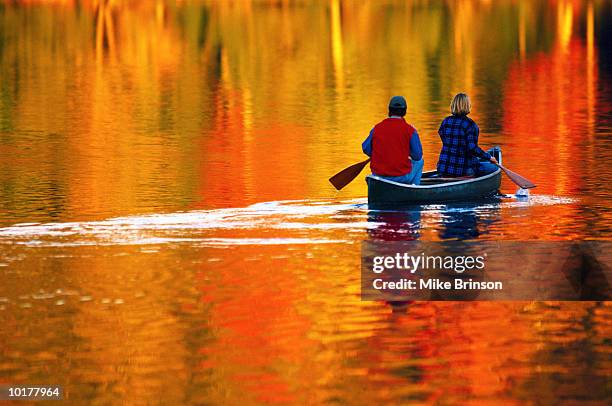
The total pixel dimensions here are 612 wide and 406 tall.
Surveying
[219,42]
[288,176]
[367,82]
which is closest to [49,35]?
[219,42]

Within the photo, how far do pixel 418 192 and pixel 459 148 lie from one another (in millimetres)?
1552

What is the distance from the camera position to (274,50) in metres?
72.4

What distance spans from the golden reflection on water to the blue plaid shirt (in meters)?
1.54

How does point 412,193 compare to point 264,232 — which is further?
point 412,193

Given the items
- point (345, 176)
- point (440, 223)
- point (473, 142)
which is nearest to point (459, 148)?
point (473, 142)

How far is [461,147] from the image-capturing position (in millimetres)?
26156

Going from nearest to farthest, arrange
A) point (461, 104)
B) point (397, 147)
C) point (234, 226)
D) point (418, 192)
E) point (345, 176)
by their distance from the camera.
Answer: point (234, 226), point (418, 192), point (397, 147), point (461, 104), point (345, 176)

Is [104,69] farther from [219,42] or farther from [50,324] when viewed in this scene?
[50,324]

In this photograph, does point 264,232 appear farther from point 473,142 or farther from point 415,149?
point 473,142

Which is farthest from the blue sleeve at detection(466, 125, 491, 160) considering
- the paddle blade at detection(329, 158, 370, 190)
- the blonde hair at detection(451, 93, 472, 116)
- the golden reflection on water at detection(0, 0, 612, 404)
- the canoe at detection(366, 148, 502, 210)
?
the paddle blade at detection(329, 158, 370, 190)

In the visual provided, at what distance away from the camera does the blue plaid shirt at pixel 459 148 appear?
85.5 feet

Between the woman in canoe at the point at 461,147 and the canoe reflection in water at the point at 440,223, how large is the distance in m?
0.77

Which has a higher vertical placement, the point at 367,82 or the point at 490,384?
the point at 367,82

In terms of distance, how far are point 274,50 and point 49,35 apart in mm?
18493
